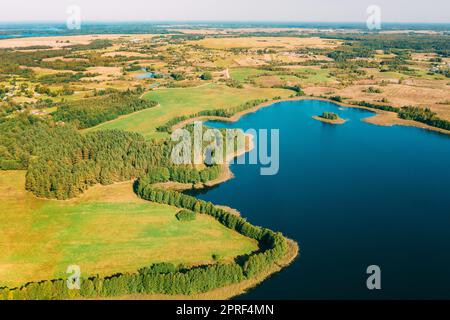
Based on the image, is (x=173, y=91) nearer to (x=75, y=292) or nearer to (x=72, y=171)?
(x=72, y=171)

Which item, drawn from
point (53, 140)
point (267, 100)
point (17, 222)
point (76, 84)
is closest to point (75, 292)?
point (17, 222)

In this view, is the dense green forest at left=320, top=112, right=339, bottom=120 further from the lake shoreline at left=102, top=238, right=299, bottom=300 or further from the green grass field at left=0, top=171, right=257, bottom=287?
the lake shoreline at left=102, top=238, right=299, bottom=300

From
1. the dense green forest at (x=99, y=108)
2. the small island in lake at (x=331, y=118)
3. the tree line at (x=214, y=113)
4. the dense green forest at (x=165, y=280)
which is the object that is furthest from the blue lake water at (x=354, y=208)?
the dense green forest at (x=99, y=108)

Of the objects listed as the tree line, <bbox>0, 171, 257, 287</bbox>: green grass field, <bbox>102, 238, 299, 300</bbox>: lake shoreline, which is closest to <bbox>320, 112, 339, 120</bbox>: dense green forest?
the tree line

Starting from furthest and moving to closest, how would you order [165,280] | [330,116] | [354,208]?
[330,116] < [354,208] < [165,280]

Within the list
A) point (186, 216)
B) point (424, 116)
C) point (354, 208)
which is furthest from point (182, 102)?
point (354, 208)

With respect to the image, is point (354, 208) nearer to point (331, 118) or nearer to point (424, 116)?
point (331, 118)
